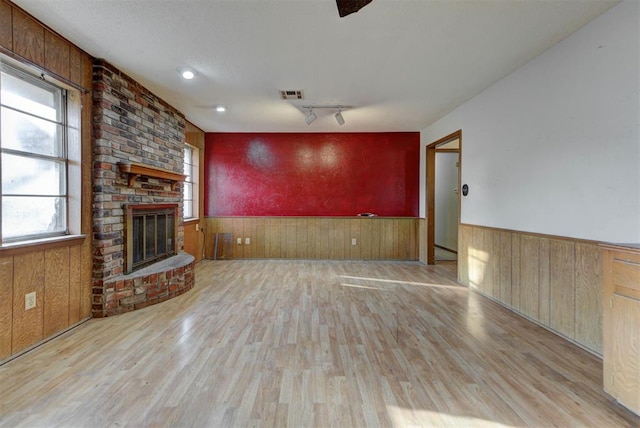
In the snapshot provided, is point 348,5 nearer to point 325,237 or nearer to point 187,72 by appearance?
point 187,72

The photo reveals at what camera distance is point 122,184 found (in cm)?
317

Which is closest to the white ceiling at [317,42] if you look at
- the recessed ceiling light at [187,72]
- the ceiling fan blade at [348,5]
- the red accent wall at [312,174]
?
the recessed ceiling light at [187,72]

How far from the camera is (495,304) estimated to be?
3410 millimetres

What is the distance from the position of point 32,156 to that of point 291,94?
2.67 meters

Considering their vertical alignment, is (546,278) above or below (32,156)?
below

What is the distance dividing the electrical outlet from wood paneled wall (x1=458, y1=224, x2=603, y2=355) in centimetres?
439

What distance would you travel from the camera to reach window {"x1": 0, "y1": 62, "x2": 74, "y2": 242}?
7.22 ft

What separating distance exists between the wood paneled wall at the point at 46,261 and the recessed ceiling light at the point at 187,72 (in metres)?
0.81

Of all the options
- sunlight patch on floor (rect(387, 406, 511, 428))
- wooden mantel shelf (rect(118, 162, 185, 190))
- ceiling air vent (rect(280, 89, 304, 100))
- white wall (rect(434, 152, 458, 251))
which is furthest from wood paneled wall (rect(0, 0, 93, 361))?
white wall (rect(434, 152, 458, 251))

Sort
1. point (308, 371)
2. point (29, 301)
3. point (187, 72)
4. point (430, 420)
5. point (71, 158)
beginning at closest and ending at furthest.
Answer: point (430, 420) → point (308, 371) → point (29, 301) → point (71, 158) → point (187, 72)

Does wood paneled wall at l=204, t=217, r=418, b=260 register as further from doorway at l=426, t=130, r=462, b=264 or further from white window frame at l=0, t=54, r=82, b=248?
white window frame at l=0, t=54, r=82, b=248

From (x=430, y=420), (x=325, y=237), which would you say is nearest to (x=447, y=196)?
(x=325, y=237)

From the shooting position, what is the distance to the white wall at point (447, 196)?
6991mm

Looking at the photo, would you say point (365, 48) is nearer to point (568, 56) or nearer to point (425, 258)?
point (568, 56)
